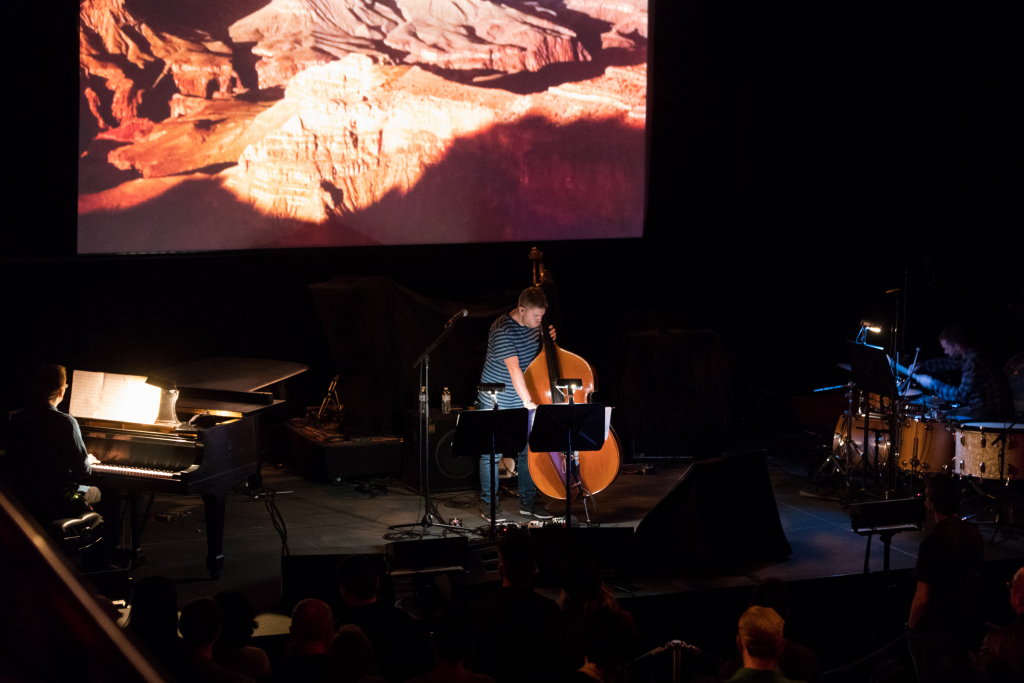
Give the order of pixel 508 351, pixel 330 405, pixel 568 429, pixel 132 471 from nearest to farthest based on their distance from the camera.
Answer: pixel 132 471 → pixel 568 429 → pixel 508 351 → pixel 330 405

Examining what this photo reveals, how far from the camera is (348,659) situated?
3469 mm

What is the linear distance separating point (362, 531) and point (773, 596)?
3.99 m

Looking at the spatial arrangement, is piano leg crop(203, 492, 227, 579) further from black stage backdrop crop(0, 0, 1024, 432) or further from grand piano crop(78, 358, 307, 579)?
black stage backdrop crop(0, 0, 1024, 432)

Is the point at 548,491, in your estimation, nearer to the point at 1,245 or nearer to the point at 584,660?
the point at 584,660

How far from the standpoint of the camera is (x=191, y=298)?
1012 cm

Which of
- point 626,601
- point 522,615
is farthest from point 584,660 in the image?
point 626,601

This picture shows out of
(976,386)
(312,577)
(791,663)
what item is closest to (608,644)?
(791,663)

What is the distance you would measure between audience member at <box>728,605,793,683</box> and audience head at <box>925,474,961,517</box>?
6.41ft

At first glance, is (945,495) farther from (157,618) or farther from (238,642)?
(157,618)

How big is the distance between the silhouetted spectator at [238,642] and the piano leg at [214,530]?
232 centimetres

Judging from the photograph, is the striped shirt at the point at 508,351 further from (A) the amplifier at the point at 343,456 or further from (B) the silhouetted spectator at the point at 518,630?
(B) the silhouetted spectator at the point at 518,630

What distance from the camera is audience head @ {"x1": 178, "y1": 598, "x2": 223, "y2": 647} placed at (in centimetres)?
367

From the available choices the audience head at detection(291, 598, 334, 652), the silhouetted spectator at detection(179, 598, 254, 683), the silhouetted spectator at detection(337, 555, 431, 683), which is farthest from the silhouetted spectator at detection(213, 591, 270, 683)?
the silhouetted spectator at detection(337, 555, 431, 683)

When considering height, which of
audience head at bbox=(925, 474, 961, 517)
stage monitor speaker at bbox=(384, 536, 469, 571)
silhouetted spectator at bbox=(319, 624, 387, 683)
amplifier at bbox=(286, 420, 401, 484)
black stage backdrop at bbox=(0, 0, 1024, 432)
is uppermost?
black stage backdrop at bbox=(0, 0, 1024, 432)
